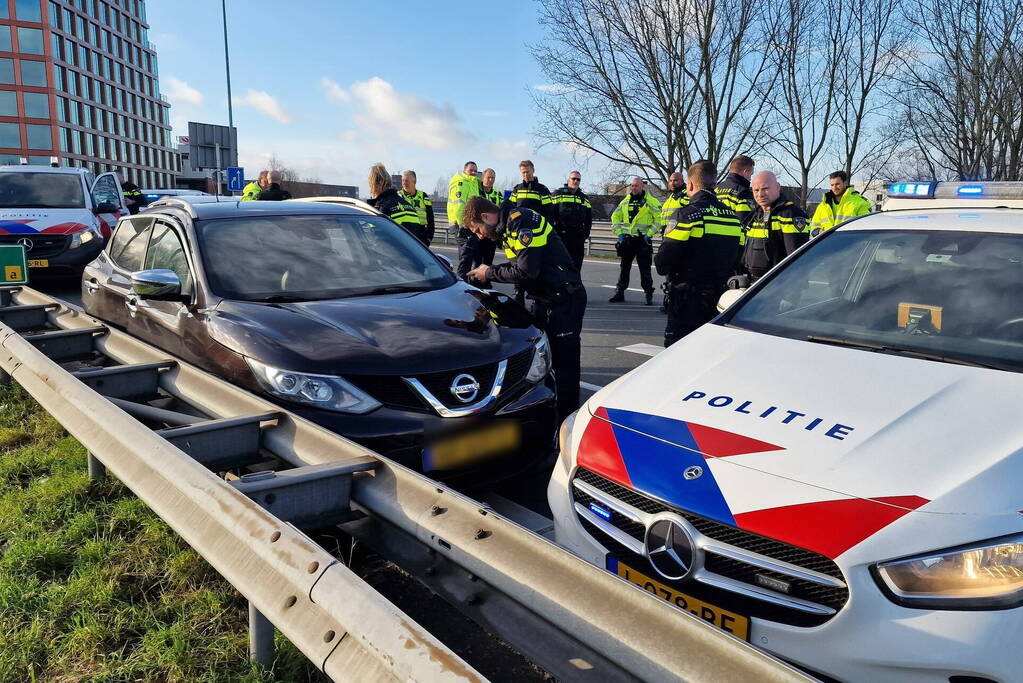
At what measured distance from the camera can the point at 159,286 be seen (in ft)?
14.4

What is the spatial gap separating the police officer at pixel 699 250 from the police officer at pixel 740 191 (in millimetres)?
1861

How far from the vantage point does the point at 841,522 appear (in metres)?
2.07

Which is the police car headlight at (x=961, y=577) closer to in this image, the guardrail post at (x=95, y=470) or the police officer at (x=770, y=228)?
the guardrail post at (x=95, y=470)

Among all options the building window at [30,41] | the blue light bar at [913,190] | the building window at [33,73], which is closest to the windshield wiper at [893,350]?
the blue light bar at [913,190]

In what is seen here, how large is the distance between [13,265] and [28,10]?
82718mm

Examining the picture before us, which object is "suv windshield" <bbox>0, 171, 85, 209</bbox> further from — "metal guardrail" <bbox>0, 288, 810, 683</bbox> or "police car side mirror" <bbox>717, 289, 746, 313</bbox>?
"police car side mirror" <bbox>717, 289, 746, 313</bbox>

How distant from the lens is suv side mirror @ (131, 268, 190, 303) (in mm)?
4367

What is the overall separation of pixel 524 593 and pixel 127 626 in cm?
162

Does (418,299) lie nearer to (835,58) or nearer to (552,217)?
(552,217)

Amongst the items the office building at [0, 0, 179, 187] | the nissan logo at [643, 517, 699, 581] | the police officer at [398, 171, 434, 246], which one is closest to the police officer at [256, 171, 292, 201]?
the police officer at [398, 171, 434, 246]

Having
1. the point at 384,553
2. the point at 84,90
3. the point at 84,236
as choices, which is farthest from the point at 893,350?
the point at 84,90

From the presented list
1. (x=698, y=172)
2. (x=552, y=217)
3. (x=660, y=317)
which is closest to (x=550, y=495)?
(x=698, y=172)

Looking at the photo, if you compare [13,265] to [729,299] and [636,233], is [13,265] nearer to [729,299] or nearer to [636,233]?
[729,299]

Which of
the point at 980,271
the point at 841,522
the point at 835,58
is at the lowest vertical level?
the point at 841,522
